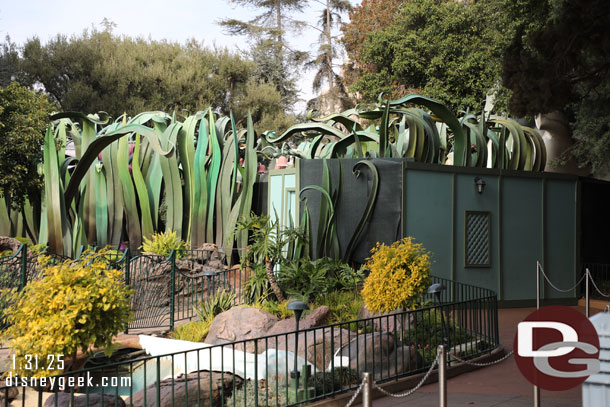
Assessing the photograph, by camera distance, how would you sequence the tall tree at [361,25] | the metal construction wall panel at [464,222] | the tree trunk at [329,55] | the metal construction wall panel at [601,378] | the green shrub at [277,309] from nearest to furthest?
the metal construction wall panel at [601,378], the green shrub at [277,309], the metal construction wall panel at [464,222], the tall tree at [361,25], the tree trunk at [329,55]

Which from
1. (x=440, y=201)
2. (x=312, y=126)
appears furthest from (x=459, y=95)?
(x=440, y=201)

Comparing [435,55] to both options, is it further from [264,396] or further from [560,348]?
[560,348]

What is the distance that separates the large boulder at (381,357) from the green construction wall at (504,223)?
5.21 m

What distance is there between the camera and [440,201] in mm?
13734

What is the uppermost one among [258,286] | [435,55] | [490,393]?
[435,55]

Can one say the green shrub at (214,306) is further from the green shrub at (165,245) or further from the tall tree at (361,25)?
the tall tree at (361,25)

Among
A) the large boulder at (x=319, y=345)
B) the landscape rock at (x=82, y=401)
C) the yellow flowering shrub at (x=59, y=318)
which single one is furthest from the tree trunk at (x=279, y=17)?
the landscape rock at (x=82, y=401)

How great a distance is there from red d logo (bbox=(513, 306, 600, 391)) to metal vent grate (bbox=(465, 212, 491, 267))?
8.91m

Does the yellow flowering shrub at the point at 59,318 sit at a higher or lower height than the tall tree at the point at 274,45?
lower

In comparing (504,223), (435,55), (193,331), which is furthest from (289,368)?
(435,55)

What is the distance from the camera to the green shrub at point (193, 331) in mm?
11062

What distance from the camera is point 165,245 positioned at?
681 inches

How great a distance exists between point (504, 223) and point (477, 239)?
84 cm

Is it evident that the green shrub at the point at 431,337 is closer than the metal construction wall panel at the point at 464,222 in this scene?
Yes
